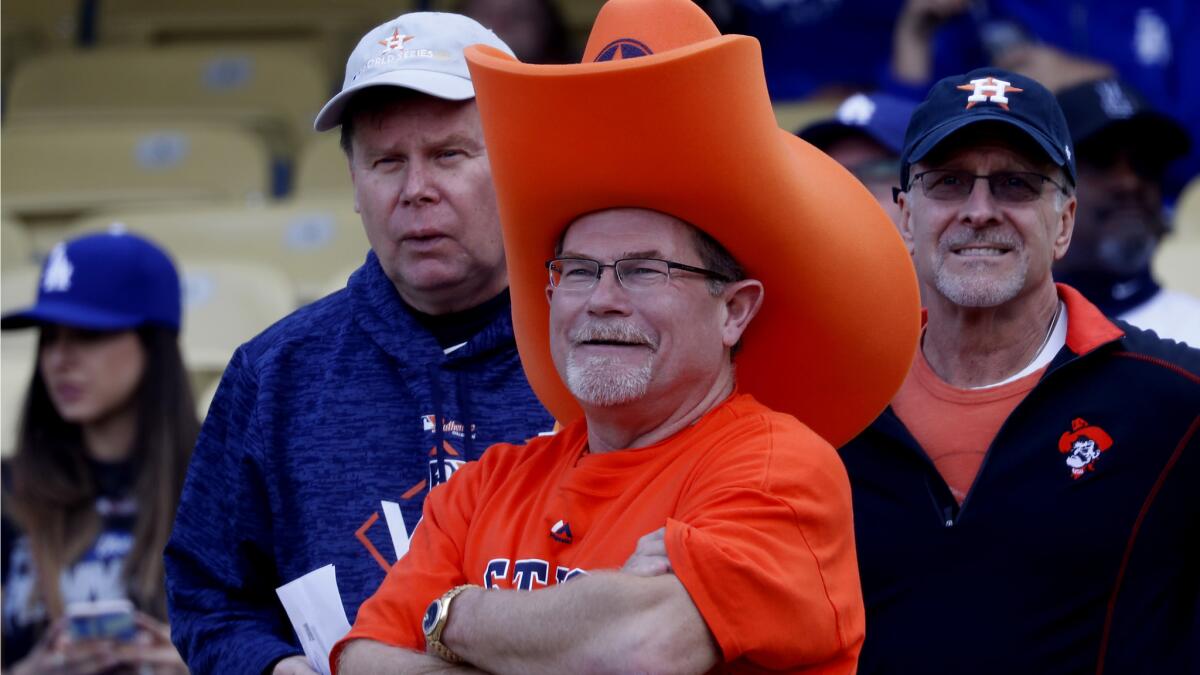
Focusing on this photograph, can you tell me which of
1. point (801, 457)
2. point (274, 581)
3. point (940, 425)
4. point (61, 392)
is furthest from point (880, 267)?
point (61, 392)

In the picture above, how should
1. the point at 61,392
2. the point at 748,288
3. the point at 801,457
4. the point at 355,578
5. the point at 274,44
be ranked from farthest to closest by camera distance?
the point at 274,44
the point at 61,392
the point at 355,578
the point at 748,288
the point at 801,457

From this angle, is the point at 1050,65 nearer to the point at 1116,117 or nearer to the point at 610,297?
the point at 1116,117

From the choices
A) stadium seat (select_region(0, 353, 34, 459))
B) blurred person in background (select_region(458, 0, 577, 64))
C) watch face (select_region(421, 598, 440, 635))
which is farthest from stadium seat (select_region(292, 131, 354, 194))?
watch face (select_region(421, 598, 440, 635))

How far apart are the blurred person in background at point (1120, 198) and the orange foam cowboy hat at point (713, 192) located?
1.58m

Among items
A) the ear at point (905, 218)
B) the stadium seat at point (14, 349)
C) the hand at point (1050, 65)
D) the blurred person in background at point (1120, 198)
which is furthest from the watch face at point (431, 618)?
the hand at point (1050, 65)

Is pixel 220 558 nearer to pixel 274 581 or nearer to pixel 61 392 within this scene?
pixel 274 581

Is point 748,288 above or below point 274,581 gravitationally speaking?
above

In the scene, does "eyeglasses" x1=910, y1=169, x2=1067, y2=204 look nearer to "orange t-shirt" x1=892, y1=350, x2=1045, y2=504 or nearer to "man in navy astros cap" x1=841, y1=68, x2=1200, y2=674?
"man in navy astros cap" x1=841, y1=68, x2=1200, y2=674

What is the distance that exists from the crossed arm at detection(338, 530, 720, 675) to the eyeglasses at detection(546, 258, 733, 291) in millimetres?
297

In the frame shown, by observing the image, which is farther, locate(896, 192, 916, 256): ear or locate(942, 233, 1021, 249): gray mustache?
locate(896, 192, 916, 256): ear

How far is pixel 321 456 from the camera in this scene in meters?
2.44

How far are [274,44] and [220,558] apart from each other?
4604mm

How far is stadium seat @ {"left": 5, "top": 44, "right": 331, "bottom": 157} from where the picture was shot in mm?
6496

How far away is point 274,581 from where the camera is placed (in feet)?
8.25
